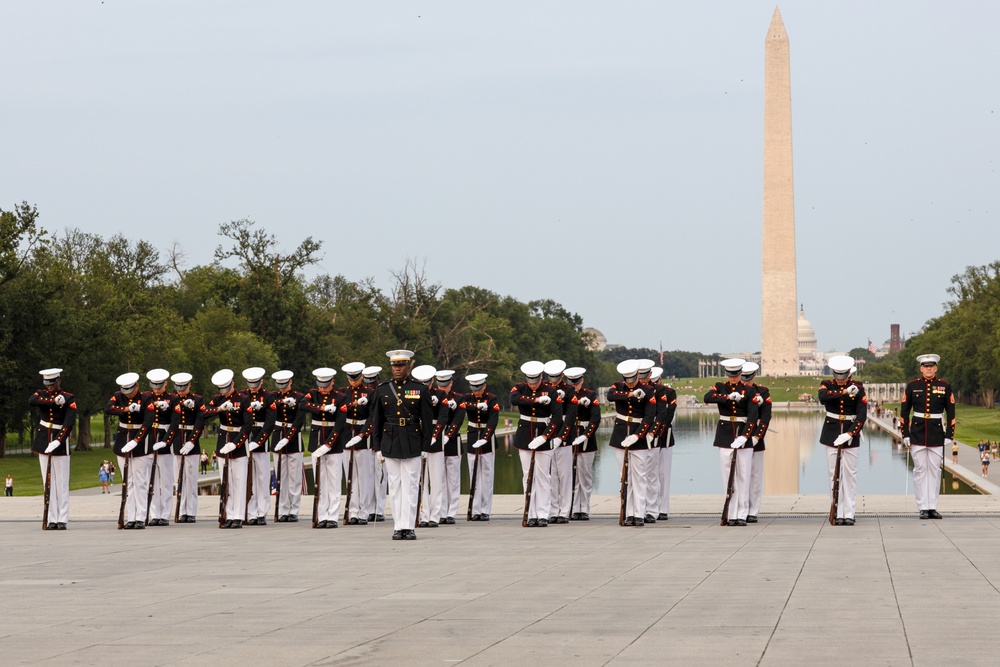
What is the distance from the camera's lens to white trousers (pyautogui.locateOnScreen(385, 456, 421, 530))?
15008 mm

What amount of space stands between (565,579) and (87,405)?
138ft

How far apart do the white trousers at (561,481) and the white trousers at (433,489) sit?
1364 mm

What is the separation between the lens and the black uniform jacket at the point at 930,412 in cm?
1723

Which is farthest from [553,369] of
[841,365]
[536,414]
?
[841,365]

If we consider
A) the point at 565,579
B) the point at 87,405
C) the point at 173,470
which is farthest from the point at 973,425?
the point at 565,579

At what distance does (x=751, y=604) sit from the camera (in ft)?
31.6

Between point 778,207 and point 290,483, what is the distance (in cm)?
8938

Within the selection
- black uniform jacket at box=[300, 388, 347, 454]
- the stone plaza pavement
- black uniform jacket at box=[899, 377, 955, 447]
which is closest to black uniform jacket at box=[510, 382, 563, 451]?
the stone plaza pavement

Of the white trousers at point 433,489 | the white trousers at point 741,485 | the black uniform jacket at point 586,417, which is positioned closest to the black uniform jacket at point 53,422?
the white trousers at point 433,489

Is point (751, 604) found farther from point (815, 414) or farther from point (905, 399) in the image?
point (815, 414)

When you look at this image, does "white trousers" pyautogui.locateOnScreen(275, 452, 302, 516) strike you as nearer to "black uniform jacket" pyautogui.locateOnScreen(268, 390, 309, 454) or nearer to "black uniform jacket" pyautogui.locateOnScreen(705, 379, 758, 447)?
"black uniform jacket" pyautogui.locateOnScreen(268, 390, 309, 454)

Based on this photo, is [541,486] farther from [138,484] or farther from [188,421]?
[138,484]

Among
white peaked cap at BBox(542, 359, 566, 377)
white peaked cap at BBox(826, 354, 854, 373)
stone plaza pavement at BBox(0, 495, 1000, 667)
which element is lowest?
stone plaza pavement at BBox(0, 495, 1000, 667)

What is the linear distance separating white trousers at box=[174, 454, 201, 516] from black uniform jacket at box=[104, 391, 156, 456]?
77 cm
